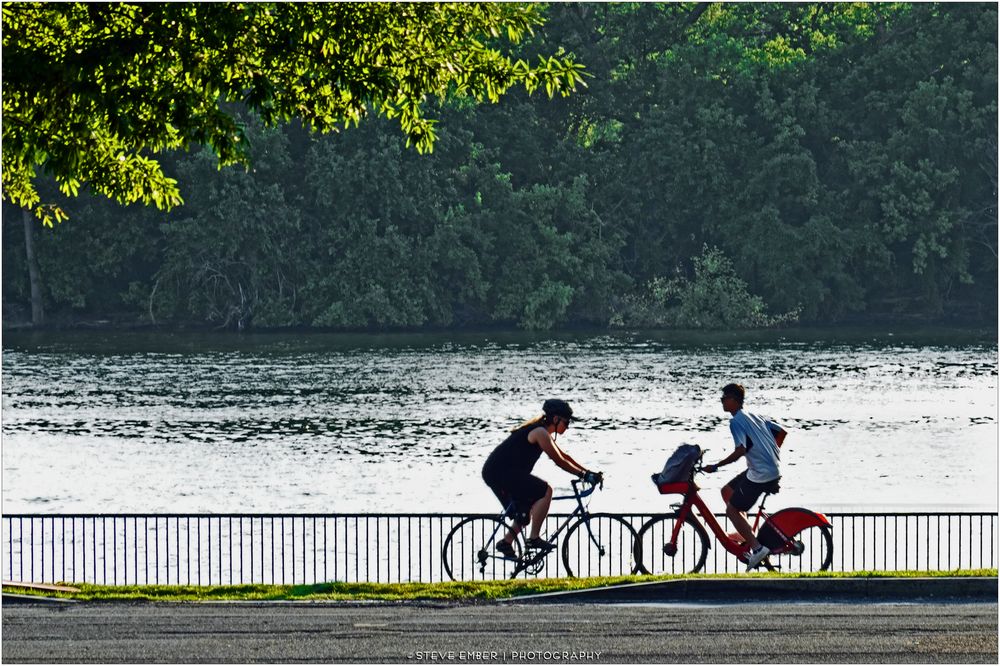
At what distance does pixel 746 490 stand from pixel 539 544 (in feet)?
6.54

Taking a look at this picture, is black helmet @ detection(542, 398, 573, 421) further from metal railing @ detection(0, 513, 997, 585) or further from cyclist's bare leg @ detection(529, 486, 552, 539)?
metal railing @ detection(0, 513, 997, 585)

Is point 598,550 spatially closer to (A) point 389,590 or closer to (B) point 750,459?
(B) point 750,459

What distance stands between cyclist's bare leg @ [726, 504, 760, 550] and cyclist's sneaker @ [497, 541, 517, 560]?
203cm

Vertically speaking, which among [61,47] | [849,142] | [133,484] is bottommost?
[133,484]

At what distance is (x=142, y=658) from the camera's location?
13.3 meters

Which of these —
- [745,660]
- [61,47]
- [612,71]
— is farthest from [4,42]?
[612,71]

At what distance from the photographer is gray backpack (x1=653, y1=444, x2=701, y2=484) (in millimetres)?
16828

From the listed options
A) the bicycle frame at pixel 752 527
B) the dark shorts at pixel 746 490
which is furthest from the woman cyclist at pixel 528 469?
the dark shorts at pixel 746 490

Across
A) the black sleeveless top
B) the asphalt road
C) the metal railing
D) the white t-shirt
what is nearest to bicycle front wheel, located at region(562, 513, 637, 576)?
the metal railing

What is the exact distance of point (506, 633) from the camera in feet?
46.5

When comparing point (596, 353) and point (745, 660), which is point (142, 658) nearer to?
point (745, 660)

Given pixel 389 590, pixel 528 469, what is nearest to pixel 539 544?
pixel 528 469

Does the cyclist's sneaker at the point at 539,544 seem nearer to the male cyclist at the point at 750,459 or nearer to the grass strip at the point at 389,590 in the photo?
the grass strip at the point at 389,590

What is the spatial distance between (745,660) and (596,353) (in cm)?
6429
